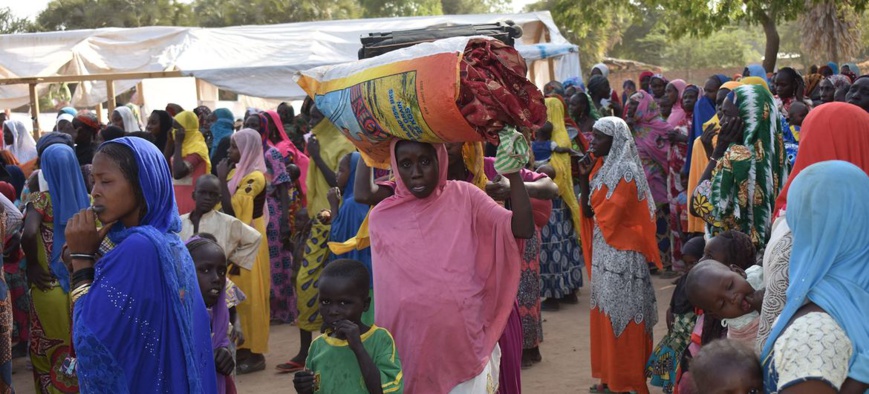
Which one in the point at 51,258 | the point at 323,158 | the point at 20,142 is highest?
the point at 323,158

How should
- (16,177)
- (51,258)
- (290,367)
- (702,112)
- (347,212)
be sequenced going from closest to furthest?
1. (51,258)
2. (347,212)
3. (290,367)
4. (16,177)
5. (702,112)

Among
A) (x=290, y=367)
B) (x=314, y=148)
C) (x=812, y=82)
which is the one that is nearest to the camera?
(x=290, y=367)

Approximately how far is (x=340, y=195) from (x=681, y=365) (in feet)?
10.3

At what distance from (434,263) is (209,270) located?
133 cm

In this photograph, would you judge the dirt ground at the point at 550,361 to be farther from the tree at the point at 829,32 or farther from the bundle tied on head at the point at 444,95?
the tree at the point at 829,32

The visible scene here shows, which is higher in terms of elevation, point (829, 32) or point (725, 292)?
point (829, 32)

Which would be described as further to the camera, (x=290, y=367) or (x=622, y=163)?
(x=290, y=367)

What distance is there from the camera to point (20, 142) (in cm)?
1208

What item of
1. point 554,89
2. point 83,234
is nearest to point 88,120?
point 554,89

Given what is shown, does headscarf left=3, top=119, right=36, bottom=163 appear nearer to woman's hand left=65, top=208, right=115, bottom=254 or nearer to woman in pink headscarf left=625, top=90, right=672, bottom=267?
woman in pink headscarf left=625, top=90, right=672, bottom=267

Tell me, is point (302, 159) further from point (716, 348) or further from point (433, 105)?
point (716, 348)

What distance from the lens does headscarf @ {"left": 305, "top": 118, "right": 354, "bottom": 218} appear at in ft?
27.5

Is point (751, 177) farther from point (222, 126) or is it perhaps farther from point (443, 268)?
point (222, 126)

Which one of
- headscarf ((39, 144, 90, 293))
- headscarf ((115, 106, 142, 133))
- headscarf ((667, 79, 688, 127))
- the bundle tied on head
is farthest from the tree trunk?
the bundle tied on head
